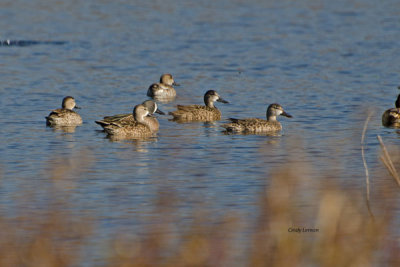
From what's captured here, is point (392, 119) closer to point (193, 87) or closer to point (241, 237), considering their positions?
point (193, 87)

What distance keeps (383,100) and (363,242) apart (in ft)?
43.4

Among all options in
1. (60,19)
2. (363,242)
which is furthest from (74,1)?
(363,242)

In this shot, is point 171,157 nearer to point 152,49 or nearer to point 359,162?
point 359,162

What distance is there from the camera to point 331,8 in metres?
42.1

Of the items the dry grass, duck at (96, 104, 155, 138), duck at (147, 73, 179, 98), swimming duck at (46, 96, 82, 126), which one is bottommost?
the dry grass

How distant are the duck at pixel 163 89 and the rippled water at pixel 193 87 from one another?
361mm

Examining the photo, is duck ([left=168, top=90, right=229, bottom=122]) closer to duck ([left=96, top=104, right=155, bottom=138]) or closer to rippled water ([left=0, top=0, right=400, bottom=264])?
rippled water ([left=0, top=0, right=400, bottom=264])

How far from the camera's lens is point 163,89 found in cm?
2264

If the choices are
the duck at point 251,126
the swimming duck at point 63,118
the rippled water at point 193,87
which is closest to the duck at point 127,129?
the rippled water at point 193,87

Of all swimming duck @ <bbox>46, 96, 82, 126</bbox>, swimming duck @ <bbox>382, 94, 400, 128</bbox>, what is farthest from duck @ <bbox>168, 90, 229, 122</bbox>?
swimming duck @ <bbox>382, 94, 400, 128</bbox>

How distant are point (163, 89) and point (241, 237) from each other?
44.6ft

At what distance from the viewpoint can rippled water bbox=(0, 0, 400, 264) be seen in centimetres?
1216

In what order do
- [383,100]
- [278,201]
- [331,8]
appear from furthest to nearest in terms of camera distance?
[331,8] → [383,100] → [278,201]

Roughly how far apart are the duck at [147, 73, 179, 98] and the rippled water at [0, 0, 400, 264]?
1.18ft
